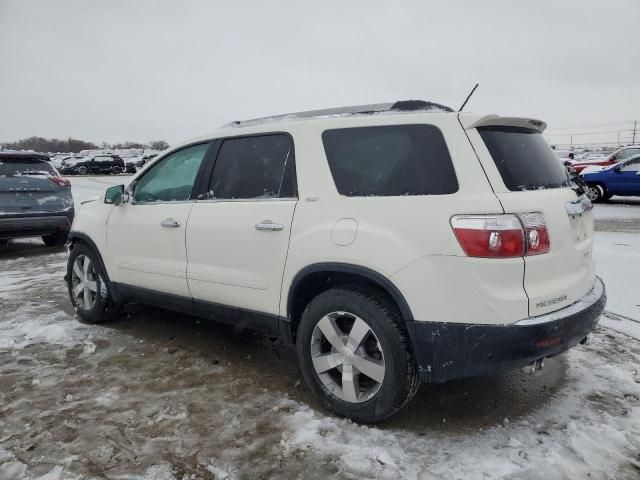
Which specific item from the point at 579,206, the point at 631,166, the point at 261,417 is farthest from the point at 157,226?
the point at 631,166

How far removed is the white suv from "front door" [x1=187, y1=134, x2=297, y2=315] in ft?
0.04

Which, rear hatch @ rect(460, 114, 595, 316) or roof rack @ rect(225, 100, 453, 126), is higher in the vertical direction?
roof rack @ rect(225, 100, 453, 126)

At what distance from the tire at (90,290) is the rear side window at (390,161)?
2770 millimetres

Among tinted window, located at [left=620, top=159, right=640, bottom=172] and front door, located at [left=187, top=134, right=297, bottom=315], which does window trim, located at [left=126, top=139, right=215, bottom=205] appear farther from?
tinted window, located at [left=620, top=159, right=640, bottom=172]

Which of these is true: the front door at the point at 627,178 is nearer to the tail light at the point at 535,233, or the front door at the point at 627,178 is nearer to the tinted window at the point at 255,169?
the tail light at the point at 535,233

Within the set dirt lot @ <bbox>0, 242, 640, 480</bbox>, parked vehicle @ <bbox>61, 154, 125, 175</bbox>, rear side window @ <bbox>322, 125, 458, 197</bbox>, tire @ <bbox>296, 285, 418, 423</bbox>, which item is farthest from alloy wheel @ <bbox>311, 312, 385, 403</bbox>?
parked vehicle @ <bbox>61, 154, 125, 175</bbox>

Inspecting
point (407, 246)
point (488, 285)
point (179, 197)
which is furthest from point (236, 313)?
point (488, 285)

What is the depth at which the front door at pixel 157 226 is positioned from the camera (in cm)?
388

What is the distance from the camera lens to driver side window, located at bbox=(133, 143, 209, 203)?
3.95 m

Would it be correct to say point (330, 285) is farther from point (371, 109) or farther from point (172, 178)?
point (172, 178)

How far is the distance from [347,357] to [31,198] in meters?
7.59

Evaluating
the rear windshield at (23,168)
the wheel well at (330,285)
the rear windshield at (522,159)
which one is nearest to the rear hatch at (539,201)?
the rear windshield at (522,159)

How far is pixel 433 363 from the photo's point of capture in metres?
2.62

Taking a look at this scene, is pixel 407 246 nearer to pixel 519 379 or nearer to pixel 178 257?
pixel 519 379
